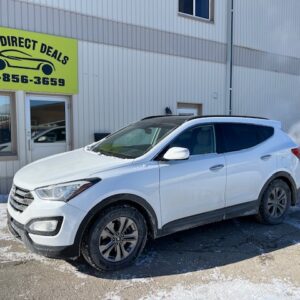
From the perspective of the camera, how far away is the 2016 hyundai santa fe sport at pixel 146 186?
3.70m

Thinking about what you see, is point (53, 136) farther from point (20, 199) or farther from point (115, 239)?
point (115, 239)

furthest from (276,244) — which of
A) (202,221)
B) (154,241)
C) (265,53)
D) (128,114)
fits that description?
(265,53)

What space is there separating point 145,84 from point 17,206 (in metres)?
6.76

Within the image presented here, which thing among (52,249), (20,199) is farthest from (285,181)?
(20,199)

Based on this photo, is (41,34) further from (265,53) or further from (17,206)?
(265,53)

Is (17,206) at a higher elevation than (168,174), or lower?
lower

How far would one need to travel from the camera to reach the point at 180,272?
402 cm

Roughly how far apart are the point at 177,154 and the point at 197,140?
0.66m

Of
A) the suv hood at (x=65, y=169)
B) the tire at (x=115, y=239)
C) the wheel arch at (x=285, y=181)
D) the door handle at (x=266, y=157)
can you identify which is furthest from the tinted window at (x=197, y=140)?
the wheel arch at (x=285, y=181)

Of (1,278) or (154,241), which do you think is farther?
(154,241)

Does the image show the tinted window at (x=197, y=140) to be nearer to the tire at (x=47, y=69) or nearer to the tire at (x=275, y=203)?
the tire at (x=275, y=203)

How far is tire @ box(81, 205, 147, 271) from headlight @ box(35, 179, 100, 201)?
0.38 m

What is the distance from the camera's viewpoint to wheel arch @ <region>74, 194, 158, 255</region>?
3.71 m

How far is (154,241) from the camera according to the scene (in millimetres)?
4930
